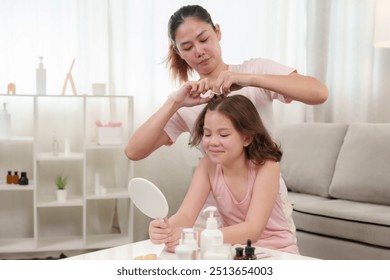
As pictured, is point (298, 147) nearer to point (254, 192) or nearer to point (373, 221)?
point (373, 221)

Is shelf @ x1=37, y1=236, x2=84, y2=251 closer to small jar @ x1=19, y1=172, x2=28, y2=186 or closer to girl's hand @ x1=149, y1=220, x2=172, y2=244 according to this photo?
small jar @ x1=19, y1=172, x2=28, y2=186

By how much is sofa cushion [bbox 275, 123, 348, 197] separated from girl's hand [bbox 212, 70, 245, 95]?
1.86m

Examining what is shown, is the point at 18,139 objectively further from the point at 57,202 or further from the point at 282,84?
the point at 282,84

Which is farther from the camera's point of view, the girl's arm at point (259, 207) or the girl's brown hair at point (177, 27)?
the girl's brown hair at point (177, 27)

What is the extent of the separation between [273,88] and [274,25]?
2551 mm

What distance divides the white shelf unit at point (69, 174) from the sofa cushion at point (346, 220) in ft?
3.65

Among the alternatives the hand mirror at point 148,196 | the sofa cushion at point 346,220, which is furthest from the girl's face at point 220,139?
the sofa cushion at point 346,220

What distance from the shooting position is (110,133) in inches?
140

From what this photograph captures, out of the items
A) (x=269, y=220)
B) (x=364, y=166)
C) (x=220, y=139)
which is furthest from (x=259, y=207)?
(x=364, y=166)

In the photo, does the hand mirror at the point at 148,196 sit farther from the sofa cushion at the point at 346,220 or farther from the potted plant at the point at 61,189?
the potted plant at the point at 61,189

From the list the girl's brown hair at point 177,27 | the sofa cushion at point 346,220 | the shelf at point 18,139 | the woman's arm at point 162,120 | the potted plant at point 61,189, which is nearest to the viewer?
the woman's arm at point 162,120

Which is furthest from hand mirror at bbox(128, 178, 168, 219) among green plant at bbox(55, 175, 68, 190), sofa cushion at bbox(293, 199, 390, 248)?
green plant at bbox(55, 175, 68, 190)

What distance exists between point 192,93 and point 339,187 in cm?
176

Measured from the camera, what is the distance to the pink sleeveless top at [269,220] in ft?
5.43
